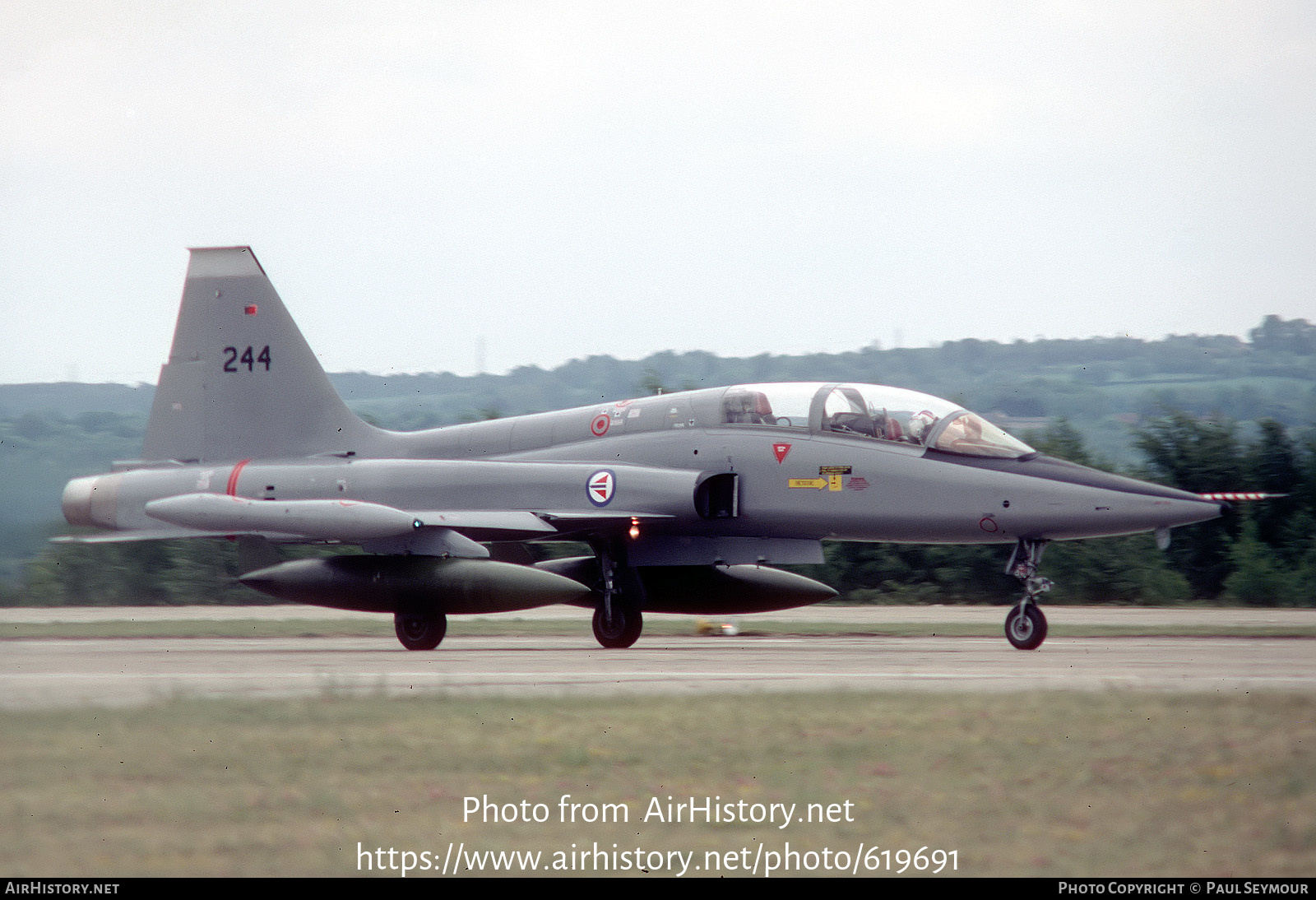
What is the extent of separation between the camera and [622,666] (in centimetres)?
1252

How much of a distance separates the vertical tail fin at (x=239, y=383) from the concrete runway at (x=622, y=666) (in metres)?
2.56

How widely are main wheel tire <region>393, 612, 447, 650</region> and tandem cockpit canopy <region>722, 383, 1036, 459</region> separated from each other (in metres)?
3.85

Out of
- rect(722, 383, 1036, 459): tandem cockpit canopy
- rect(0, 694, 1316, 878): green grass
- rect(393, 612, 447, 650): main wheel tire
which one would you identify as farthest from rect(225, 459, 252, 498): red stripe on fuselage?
rect(0, 694, 1316, 878): green grass

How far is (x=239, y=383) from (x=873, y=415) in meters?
8.23

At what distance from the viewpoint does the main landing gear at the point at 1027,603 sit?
13.8 m

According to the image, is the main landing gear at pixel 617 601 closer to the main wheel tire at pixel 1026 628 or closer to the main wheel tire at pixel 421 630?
the main wheel tire at pixel 421 630

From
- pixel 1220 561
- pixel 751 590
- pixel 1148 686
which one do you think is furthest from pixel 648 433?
pixel 1220 561

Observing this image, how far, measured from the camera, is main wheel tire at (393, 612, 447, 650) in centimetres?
1541

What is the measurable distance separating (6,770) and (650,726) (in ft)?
10.9

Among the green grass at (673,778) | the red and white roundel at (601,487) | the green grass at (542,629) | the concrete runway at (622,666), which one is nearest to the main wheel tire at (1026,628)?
the concrete runway at (622,666)

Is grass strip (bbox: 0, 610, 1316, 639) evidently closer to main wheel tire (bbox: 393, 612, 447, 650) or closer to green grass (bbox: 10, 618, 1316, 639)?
green grass (bbox: 10, 618, 1316, 639)

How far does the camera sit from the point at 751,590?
53.7 ft

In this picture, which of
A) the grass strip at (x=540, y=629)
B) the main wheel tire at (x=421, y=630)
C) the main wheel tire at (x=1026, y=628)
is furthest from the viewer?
the grass strip at (x=540, y=629)
